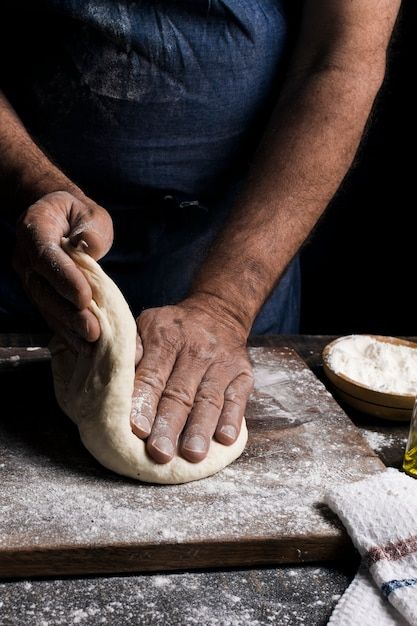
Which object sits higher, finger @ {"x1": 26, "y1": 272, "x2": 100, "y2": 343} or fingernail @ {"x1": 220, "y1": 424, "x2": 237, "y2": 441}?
finger @ {"x1": 26, "y1": 272, "x2": 100, "y2": 343}

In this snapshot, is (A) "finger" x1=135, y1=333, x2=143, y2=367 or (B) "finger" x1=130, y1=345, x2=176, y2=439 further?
(A) "finger" x1=135, y1=333, x2=143, y2=367

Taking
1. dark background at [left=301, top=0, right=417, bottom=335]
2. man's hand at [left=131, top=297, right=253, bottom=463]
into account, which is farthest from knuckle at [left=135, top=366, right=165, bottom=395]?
dark background at [left=301, top=0, right=417, bottom=335]

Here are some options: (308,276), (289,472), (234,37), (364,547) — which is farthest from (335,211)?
(364,547)

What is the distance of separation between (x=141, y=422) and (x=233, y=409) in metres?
0.18

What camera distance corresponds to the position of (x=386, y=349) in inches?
65.5

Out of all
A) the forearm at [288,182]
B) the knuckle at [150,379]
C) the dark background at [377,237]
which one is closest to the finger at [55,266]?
the knuckle at [150,379]

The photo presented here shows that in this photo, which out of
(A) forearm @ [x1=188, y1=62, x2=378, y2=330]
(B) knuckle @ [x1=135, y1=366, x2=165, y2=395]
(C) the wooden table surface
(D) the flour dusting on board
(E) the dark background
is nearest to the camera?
(C) the wooden table surface

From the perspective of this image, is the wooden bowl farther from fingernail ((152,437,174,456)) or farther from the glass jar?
fingernail ((152,437,174,456))

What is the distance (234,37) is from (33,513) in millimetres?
1140

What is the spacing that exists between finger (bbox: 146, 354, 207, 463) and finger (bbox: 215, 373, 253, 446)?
59 mm

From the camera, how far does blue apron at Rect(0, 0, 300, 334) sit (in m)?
1.68

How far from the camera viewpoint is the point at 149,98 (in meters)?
1.73

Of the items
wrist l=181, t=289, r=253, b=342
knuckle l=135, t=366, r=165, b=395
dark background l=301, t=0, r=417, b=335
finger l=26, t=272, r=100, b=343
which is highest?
finger l=26, t=272, r=100, b=343

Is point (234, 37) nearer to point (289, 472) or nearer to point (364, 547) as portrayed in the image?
point (289, 472)
